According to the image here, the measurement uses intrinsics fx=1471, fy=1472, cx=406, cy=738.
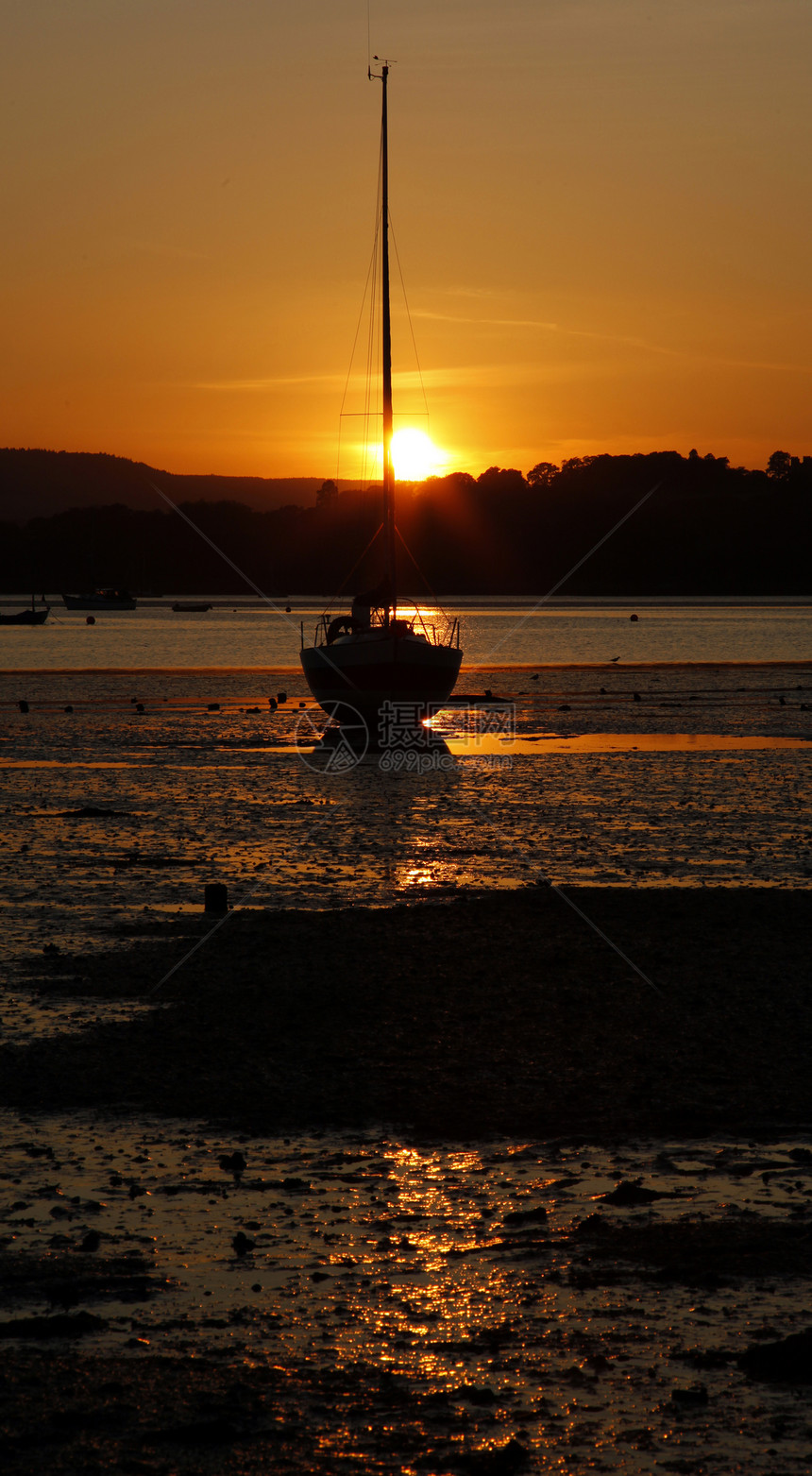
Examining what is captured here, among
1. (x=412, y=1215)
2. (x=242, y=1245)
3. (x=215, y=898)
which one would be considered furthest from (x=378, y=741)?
(x=242, y=1245)

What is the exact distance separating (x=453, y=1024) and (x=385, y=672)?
24.4 metres

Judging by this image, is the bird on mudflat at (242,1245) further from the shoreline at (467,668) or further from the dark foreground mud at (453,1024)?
the shoreline at (467,668)

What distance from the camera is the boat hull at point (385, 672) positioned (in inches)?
1320

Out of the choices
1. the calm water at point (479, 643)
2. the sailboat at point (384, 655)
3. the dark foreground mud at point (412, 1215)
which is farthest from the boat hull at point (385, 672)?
the calm water at point (479, 643)

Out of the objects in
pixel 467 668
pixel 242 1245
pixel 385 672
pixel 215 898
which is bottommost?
pixel 242 1245

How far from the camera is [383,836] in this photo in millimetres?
18141

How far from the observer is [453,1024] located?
9.47 meters

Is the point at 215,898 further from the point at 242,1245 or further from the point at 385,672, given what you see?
the point at 385,672

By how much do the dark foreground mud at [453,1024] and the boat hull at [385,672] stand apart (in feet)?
67.7

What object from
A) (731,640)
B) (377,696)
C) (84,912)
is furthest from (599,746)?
(731,640)

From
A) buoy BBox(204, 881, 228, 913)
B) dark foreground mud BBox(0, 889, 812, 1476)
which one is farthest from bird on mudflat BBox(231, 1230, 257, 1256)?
buoy BBox(204, 881, 228, 913)

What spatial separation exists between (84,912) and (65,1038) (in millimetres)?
4083

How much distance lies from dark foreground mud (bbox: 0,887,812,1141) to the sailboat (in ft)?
67.9

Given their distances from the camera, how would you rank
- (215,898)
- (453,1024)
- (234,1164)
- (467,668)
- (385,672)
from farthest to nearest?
(467,668) → (385,672) → (215,898) → (453,1024) → (234,1164)
